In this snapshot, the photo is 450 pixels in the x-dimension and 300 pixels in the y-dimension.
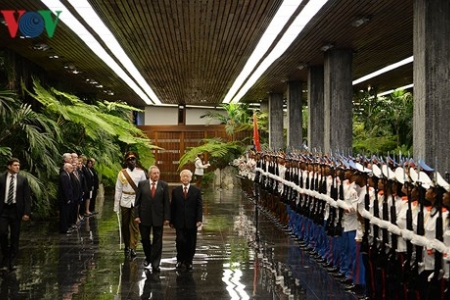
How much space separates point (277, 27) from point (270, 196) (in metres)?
5.21

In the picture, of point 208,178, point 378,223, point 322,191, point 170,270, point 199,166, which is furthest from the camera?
point 208,178

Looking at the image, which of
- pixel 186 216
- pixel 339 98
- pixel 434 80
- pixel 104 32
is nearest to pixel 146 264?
pixel 186 216

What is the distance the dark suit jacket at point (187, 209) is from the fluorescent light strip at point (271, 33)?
4.08m

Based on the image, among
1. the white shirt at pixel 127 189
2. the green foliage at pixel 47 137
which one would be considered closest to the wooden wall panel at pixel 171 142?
the green foliage at pixel 47 137

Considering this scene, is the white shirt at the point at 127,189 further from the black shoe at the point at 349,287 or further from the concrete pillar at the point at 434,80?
the concrete pillar at the point at 434,80


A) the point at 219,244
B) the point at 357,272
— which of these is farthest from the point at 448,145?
the point at 219,244

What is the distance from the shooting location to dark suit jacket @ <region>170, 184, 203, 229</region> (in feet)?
34.9

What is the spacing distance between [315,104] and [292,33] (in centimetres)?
645

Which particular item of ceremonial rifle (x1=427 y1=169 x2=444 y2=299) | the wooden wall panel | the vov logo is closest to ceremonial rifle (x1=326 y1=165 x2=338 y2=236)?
ceremonial rifle (x1=427 y1=169 x2=444 y2=299)

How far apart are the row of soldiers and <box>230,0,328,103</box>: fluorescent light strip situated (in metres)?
2.79

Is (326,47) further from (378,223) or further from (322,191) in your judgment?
(378,223)

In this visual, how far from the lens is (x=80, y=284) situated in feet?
31.4

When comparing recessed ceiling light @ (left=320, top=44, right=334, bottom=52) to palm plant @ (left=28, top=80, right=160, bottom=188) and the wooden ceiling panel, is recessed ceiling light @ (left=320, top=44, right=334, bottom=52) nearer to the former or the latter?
the wooden ceiling panel

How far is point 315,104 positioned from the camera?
72.1 feet
